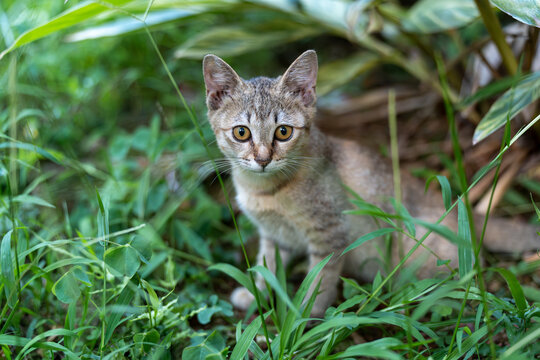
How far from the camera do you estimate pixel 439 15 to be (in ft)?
10.8

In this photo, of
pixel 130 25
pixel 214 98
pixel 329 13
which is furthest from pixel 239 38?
pixel 214 98

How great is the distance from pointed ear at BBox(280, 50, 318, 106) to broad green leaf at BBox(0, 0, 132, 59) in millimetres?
993

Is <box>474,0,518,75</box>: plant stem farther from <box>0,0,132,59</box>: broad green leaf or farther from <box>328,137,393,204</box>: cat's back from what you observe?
<box>0,0,132,59</box>: broad green leaf

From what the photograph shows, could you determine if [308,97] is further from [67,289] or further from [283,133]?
[67,289]

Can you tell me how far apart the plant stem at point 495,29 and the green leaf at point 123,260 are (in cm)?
235

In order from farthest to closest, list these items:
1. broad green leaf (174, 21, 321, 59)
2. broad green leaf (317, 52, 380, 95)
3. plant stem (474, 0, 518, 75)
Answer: broad green leaf (317, 52, 380, 95) < broad green leaf (174, 21, 321, 59) < plant stem (474, 0, 518, 75)


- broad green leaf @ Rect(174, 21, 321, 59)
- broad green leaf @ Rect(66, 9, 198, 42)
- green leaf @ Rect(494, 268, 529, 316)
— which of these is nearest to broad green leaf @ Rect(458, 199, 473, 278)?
green leaf @ Rect(494, 268, 529, 316)

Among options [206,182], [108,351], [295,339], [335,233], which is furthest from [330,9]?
[108,351]

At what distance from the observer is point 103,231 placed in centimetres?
211

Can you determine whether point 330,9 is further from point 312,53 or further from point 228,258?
point 228,258

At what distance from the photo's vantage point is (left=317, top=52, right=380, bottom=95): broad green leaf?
3690 mm

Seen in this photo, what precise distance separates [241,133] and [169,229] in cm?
97

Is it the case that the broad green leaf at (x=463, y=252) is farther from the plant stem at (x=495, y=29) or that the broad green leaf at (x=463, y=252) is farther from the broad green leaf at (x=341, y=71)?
A: the broad green leaf at (x=341, y=71)

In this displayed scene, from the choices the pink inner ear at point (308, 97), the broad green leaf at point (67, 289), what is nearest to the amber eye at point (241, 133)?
the pink inner ear at point (308, 97)
